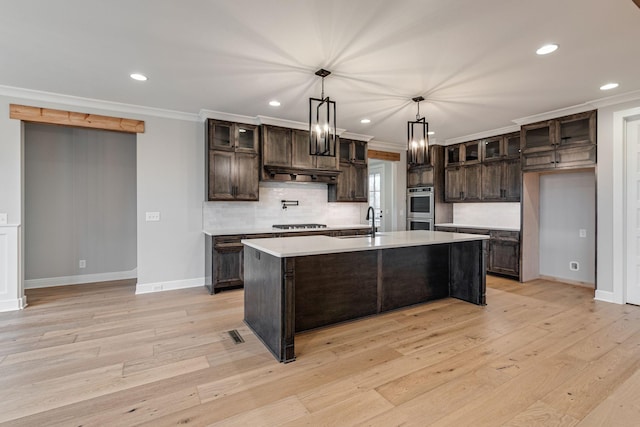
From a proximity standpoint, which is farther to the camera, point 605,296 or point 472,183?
point 472,183

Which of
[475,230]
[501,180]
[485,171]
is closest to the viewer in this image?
[501,180]

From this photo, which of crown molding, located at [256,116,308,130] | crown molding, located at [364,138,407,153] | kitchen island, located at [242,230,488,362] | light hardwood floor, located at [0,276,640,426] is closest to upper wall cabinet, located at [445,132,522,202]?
crown molding, located at [364,138,407,153]

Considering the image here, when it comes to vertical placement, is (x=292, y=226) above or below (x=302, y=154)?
below

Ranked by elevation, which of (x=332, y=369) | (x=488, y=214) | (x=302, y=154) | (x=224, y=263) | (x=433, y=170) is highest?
(x=302, y=154)

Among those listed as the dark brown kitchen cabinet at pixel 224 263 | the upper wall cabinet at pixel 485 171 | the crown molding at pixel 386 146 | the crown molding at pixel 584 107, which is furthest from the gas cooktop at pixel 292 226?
the crown molding at pixel 584 107

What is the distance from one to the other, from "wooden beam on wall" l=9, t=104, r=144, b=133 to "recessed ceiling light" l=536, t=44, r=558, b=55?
15.9ft

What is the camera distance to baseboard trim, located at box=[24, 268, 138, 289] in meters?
4.78

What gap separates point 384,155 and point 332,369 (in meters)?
5.25

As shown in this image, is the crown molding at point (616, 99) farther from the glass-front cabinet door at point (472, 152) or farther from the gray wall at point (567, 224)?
the glass-front cabinet door at point (472, 152)

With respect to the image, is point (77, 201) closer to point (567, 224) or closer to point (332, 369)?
point (332, 369)

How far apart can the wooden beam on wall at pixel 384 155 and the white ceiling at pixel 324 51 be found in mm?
2336

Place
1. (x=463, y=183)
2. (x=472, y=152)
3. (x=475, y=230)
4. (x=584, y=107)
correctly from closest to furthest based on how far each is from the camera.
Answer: (x=584, y=107) < (x=475, y=230) < (x=472, y=152) < (x=463, y=183)

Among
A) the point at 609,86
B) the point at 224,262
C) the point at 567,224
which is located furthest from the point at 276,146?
the point at 567,224

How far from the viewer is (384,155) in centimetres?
684
